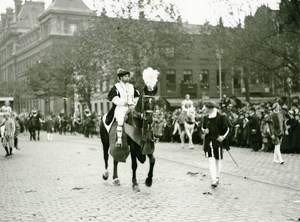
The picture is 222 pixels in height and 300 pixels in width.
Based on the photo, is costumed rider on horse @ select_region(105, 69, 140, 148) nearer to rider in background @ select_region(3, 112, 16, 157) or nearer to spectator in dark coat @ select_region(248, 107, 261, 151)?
rider in background @ select_region(3, 112, 16, 157)

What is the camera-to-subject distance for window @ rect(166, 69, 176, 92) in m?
56.5

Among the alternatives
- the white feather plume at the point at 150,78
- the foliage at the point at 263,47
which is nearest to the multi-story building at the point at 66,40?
the foliage at the point at 263,47

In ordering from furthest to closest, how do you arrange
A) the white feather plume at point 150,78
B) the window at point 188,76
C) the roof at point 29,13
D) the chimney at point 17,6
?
the chimney at point 17,6 → the roof at point 29,13 → the window at point 188,76 → the white feather plume at point 150,78

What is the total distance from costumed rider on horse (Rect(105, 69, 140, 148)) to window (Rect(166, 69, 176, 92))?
4534cm

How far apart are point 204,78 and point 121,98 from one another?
1915 inches

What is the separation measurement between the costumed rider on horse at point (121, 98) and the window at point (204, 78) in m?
47.9

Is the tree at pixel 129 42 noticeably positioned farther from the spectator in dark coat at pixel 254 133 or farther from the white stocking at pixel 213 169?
the white stocking at pixel 213 169

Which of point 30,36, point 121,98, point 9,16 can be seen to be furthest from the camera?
point 9,16

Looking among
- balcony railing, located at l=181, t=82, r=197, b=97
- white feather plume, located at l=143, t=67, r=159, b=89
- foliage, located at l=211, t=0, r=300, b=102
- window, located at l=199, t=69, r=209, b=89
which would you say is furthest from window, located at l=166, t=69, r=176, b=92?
white feather plume, located at l=143, t=67, r=159, b=89

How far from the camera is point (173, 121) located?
2717 centimetres

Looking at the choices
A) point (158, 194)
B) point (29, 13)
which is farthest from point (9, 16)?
point (158, 194)

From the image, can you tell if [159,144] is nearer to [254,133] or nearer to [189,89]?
[254,133]

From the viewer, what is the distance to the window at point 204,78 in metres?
58.6

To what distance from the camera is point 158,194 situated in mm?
9883
